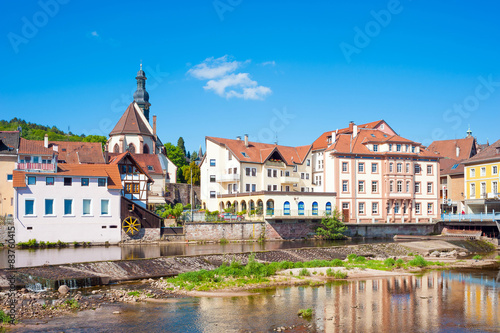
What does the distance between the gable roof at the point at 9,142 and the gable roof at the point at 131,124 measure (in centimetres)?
2857

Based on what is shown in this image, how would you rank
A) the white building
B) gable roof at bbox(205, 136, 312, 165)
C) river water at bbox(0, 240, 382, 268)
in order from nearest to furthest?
river water at bbox(0, 240, 382, 268)
the white building
gable roof at bbox(205, 136, 312, 165)

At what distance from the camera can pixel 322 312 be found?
961 inches

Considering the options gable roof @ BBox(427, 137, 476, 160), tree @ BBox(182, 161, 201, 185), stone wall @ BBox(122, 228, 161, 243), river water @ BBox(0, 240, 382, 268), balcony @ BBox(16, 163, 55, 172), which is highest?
gable roof @ BBox(427, 137, 476, 160)

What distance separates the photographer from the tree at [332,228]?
2491 inches

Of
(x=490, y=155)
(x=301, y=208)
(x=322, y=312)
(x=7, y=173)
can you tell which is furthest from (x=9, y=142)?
(x=490, y=155)

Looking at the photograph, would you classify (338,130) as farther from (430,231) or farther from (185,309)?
(185,309)

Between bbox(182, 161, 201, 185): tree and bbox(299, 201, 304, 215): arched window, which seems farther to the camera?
bbox(182, 161, 201, 185): tree

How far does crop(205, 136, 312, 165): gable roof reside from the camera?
71188 millimetres

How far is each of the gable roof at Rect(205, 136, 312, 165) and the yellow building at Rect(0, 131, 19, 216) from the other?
83.9 ft

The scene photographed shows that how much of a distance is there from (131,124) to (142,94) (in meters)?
18.4

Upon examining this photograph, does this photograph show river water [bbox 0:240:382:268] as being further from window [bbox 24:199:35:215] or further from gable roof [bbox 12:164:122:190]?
gable roof [bbox 12:164:122:190]

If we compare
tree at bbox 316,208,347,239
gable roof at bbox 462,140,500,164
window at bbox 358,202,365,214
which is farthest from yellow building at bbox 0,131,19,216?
gable roof at bbox 462,140,500,164

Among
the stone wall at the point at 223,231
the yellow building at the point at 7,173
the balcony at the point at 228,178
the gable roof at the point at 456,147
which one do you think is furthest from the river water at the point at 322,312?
the gable roof at the point at 456,147

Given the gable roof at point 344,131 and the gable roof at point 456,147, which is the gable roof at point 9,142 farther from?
the gable roof at point 456,147
